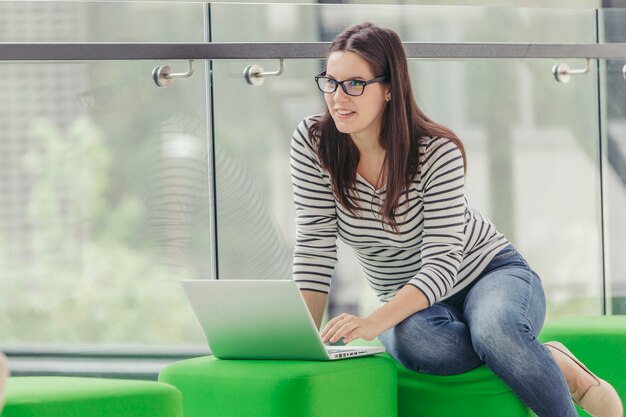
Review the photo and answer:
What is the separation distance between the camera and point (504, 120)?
421cm

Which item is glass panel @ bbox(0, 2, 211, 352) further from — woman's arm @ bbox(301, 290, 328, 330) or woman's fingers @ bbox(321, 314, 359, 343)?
woman's fingers @ bbox(321, 314, 359, 343)

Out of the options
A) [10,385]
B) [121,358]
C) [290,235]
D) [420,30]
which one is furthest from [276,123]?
[10,385]

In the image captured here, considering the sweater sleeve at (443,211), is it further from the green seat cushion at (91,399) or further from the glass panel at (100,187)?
the glass panel at (100,187)

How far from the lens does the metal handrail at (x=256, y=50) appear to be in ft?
11.0

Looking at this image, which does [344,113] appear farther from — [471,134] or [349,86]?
[471,134]

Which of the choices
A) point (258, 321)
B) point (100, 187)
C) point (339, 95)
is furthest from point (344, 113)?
point (100, 187)

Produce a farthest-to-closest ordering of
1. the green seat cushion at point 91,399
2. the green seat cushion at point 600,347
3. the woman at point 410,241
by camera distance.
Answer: the green seat cushion at point 600,347 → the woman at point 410,241 → the green seat cushion at point 91,399

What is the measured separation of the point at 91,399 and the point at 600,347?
1556 mm

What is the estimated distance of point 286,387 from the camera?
7.59 ft

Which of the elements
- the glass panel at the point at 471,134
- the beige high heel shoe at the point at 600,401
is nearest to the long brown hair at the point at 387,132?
the beige high heel shoe at the point at 600,401

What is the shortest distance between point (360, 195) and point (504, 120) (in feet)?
4.99

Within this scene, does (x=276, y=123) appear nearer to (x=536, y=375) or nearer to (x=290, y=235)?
(x=290, y=235)

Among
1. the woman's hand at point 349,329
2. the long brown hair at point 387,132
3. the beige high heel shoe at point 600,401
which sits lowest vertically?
the beige high heel shoe at point 600,401

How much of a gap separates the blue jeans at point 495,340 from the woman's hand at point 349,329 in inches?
6.7
